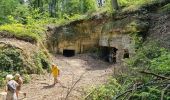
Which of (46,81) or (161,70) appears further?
(46,81)

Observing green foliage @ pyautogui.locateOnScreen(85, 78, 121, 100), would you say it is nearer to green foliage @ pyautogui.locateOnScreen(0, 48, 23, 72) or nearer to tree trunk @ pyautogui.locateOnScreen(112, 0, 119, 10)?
green foliage @ pyautogui.locateOnScreen(0, 48, 23, 72)

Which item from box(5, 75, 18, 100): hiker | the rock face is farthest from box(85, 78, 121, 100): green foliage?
the rock face

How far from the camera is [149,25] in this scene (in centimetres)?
2303

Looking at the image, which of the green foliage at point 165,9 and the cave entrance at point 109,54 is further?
the cave entrance at point 109,54

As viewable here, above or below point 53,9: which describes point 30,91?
below

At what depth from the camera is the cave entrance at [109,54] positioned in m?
27.2

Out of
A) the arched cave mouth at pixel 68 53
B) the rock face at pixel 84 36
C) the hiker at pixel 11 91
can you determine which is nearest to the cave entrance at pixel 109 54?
the rock face at pixel 84 36

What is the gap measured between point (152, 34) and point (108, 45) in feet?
21.6

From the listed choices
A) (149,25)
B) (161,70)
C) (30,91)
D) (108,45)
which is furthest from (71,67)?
(161,70)

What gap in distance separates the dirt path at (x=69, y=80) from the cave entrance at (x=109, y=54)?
862mm

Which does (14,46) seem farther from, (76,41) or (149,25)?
(76,41)

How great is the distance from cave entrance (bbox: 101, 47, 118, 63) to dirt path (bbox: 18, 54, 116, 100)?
2.83ft

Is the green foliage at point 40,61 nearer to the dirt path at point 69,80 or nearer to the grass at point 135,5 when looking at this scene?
the dirt path at point 69,80

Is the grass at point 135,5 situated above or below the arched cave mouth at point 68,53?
above
